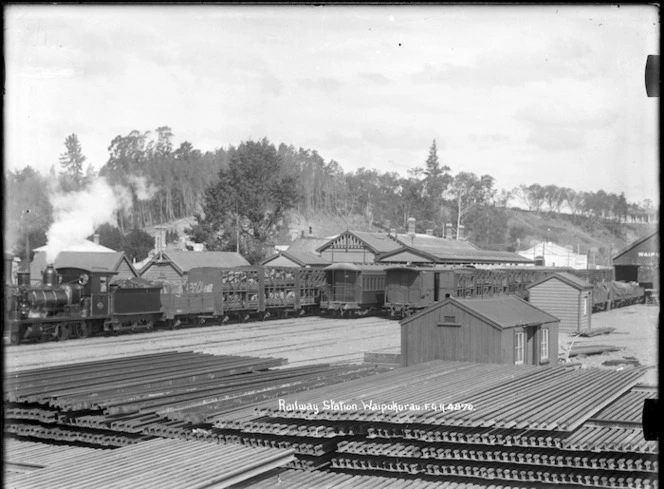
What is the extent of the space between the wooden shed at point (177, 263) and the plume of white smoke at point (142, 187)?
1862cm

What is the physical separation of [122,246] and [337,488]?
43.7 m

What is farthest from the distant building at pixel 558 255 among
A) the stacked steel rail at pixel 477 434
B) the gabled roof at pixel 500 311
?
the stacked steel rail at pixel 477 434

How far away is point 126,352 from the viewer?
82.9ft

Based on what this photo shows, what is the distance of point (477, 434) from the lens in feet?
33.1

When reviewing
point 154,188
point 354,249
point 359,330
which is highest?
point 154,188

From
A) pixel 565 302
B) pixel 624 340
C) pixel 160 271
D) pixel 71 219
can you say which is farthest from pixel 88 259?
pixel 624 340

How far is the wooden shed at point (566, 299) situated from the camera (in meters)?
33.0

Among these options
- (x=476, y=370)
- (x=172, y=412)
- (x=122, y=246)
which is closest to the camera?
(x=172, y=412)

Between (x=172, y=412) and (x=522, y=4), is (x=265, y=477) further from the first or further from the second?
(x=522, y=4)

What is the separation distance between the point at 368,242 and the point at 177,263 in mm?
11527

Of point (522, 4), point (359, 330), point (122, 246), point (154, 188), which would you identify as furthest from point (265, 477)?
point (154, 188)

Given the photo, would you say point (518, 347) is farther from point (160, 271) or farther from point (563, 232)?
point (563, 232)

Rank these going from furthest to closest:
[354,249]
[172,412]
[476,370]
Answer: [354,249] → [476,370] → [172,412]

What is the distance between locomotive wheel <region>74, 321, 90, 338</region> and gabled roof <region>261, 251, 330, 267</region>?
21.9 metres
